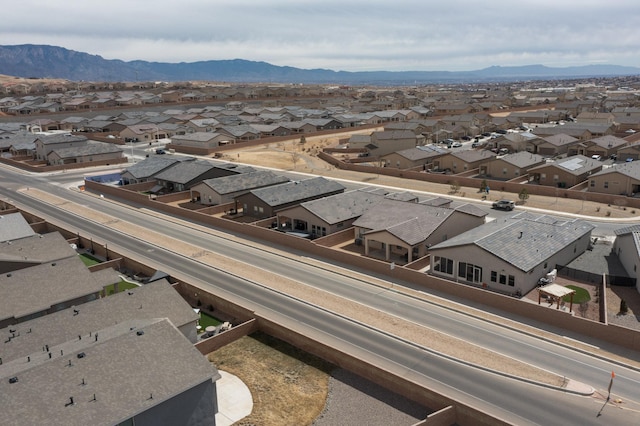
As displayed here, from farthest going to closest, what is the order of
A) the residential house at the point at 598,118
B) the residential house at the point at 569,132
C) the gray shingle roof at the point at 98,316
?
1. the residential house at the point at 598,118
2. the residential house at the point at 569,132
3. the gray shingle roof at the point at 98,316

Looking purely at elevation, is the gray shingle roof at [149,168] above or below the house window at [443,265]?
above

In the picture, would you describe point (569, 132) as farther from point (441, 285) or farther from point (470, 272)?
point (441, 285)

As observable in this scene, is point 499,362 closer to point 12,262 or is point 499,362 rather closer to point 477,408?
point 477,408

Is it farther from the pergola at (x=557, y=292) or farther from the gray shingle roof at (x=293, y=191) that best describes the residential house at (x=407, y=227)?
the pergola at (x=557, y=292)

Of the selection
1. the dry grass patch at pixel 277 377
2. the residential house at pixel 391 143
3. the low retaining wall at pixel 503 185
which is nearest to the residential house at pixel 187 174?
the low retaining wall at pixel 503 185

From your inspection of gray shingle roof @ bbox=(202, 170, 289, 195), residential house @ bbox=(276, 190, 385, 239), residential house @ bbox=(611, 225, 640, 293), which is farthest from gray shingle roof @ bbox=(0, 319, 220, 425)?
gray shingle roof @ bbox=(202, 170, 289, 195)

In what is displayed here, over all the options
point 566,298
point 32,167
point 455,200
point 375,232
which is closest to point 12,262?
point 375,232
